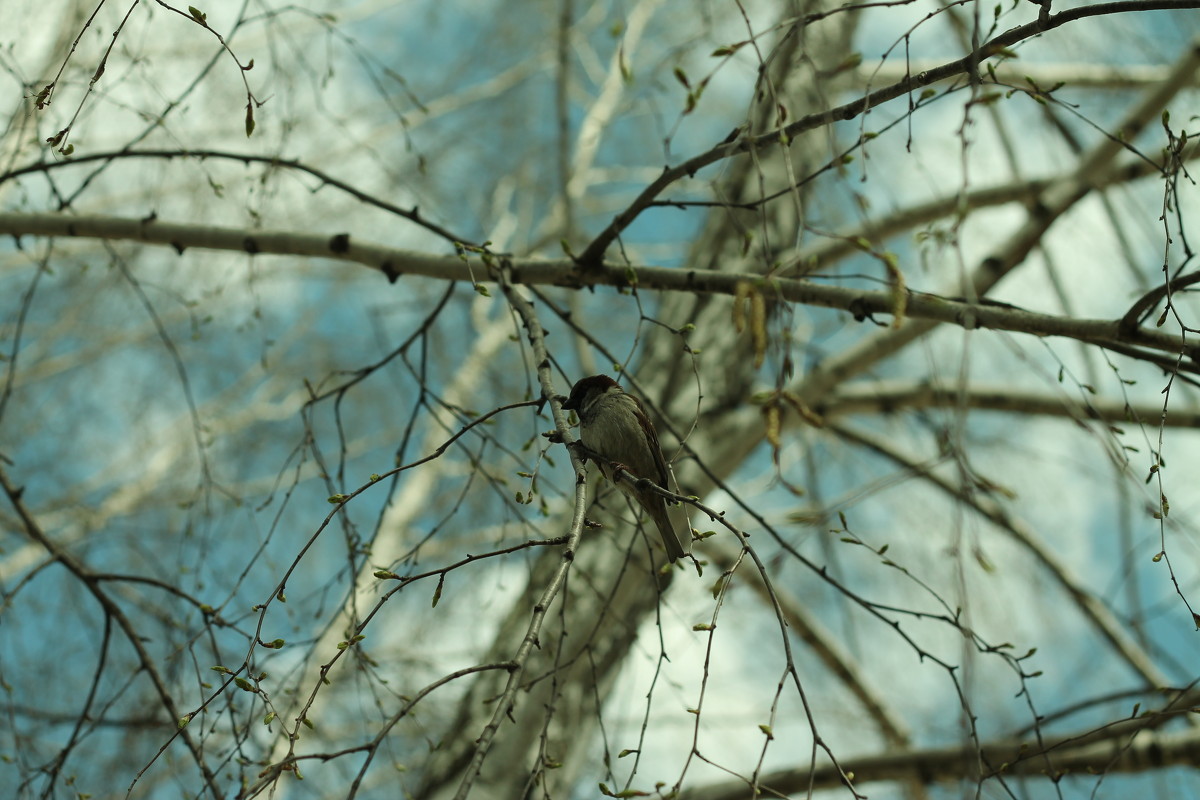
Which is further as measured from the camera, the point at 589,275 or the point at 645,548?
the point at 645,548

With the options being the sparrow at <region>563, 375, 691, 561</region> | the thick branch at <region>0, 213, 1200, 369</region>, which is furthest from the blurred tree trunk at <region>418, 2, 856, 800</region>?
the thick branch at <region>0, 213, 1200, 369</region>

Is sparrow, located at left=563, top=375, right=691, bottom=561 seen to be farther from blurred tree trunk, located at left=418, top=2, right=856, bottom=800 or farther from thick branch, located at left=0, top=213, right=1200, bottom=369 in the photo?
thick branch, located at left=0, top=213, right=1200, bottom=369

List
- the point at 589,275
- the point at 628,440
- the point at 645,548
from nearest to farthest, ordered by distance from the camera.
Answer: the point at 589,275 → the point at 628,440 → the point at 645,548

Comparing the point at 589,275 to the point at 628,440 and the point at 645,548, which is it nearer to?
the point at 628,440

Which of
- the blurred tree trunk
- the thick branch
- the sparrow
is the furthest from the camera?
the blurred tree trunk

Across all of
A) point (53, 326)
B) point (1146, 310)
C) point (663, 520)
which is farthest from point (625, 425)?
point (53, 326)

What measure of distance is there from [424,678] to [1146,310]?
3.24 metres

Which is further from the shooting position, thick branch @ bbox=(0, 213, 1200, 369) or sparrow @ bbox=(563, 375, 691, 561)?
sparrow @ bbox=(563, 375, 691, 561)

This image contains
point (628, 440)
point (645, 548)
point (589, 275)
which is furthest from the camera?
point (645, 548)

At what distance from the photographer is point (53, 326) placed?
24.2 feet

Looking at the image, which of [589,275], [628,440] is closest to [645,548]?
[628,440]

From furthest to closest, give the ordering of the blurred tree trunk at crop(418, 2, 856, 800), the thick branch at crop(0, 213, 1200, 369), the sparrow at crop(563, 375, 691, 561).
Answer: the blurred tree trunk at crop(418, 2, 856, 800) < the sparrow at crop(563, 375, 691, 561) < the thick branch at crop(0, 213, 1200, 369)

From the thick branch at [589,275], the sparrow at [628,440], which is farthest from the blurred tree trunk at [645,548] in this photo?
the thick branch at [589,275]

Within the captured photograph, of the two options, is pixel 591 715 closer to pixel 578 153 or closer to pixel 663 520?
pixel 663 520
